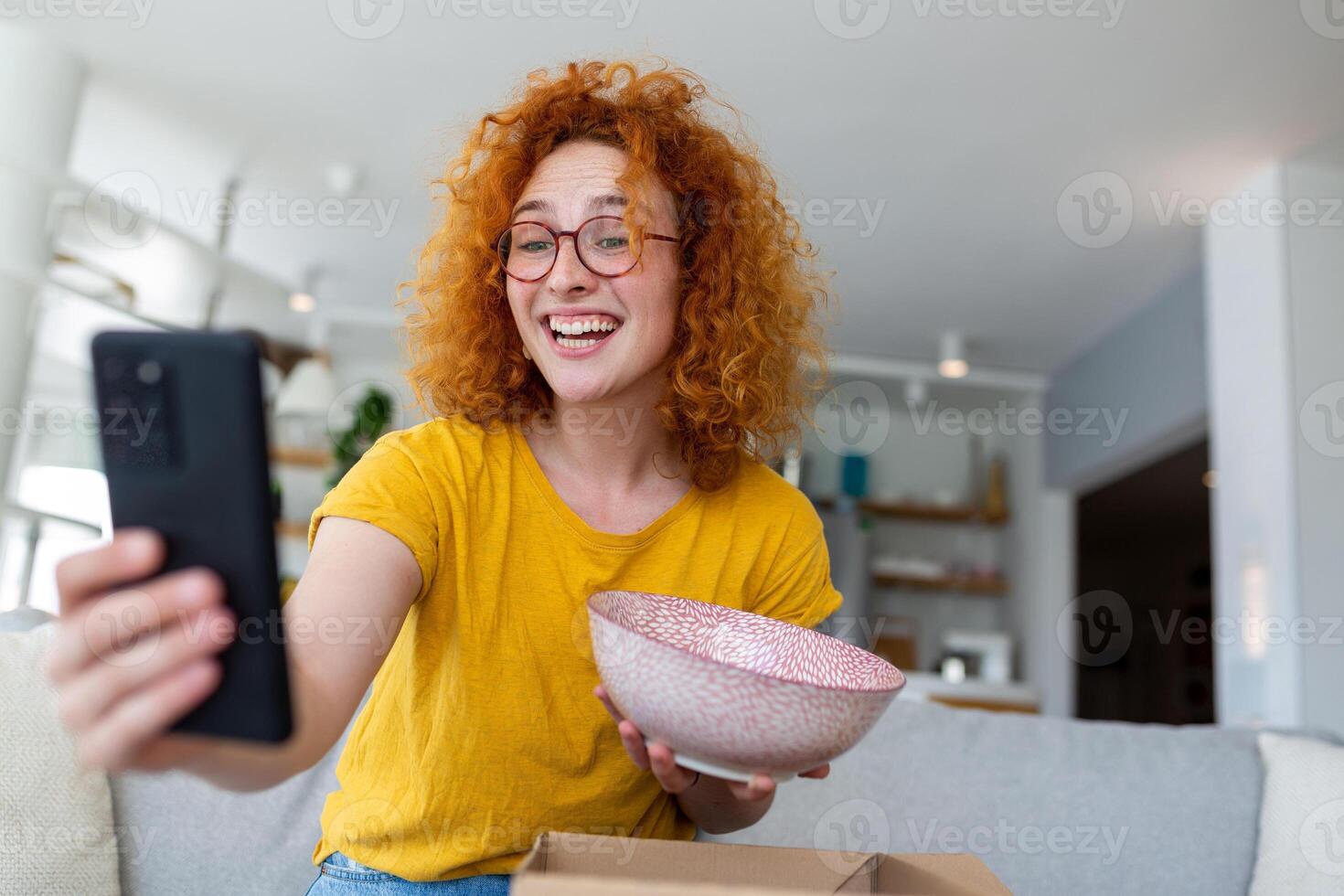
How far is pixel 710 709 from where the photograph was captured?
2.38 ft

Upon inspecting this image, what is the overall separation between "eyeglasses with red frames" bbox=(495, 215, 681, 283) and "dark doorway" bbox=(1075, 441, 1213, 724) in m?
7.20

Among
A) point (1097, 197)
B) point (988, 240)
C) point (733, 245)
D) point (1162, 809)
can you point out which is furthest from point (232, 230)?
point (1162, 809)

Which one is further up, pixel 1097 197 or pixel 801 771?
pixel 1097 197

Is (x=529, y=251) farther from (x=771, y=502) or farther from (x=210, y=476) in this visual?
(x=210, y=476)

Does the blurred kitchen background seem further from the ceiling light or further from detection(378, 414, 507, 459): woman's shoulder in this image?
detection(378, 414, 507, 459): woman's shoulder

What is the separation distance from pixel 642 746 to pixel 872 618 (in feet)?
19.5

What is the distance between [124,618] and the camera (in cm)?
54

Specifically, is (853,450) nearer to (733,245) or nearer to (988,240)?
(988,240)

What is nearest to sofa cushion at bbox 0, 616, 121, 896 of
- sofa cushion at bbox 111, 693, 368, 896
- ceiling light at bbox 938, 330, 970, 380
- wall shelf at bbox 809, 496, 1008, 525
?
sofa cushion at bbox 111, 693, 368, 896

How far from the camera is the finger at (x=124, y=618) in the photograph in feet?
1.76

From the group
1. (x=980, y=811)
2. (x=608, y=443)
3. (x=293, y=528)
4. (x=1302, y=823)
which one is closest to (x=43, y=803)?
(x=608, y=443)

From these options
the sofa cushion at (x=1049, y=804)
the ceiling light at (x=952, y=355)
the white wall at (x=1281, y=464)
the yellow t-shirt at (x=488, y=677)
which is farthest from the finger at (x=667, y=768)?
the ceiling light at (x=952, y=355)

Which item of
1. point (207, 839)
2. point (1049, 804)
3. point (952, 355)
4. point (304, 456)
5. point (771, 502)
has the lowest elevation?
point (207, 839)

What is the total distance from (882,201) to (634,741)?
3706mm
